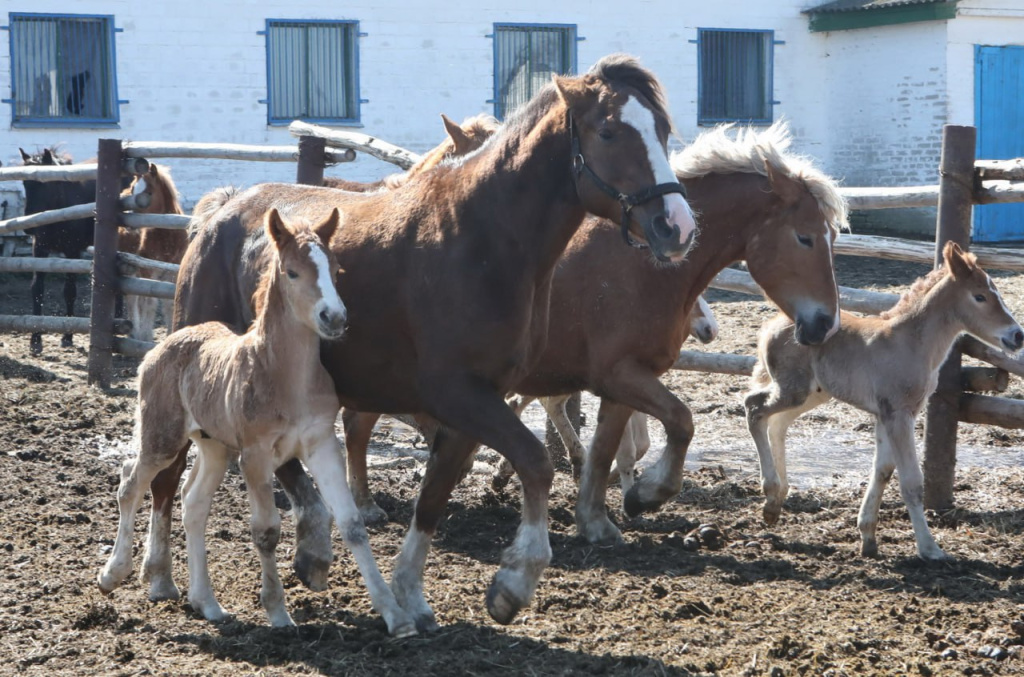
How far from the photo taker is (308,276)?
452 centimetres

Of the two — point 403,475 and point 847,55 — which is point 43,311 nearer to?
point 403,475

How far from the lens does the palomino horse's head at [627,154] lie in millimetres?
4426

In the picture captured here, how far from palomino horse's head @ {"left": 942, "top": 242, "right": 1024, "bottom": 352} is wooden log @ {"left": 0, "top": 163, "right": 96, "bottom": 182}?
→ 7422 mm

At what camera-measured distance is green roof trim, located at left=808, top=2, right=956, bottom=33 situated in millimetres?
19312

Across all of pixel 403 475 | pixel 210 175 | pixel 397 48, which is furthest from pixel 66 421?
pixel 397 48

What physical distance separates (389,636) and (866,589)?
200cm

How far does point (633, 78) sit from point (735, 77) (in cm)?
1695

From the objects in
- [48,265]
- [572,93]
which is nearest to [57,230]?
[48,265]

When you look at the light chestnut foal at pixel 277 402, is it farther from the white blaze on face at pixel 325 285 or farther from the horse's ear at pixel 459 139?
the horse's ear at pixel 459 139

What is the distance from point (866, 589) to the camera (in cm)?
528

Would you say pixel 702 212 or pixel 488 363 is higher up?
pixel 702 212

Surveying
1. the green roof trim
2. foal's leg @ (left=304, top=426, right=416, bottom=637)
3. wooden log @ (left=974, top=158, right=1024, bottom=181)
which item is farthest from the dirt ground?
the green roof trim

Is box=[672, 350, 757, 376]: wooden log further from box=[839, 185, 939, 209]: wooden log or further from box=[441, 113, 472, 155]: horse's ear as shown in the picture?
box=[441, 113, 472, 155]: horse's ear

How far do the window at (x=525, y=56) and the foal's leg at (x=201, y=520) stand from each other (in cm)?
1494
